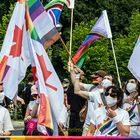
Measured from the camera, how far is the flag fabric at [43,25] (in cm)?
989

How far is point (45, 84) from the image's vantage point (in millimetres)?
9062


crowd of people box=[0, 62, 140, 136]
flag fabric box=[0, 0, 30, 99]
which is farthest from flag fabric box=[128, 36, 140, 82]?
flag fabric box=[0, 0, 30, 99]

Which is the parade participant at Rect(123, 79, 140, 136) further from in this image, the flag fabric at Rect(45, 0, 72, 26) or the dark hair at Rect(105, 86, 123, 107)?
the flag fabric at Rect(45, 0, 72, 26)

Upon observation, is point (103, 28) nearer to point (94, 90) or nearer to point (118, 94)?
point (94, 90)

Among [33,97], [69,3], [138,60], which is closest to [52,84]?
[138,60]

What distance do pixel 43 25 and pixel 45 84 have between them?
1233 mm

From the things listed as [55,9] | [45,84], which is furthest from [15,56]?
[55,9]

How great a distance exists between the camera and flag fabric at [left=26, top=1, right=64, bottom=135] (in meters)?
8.70

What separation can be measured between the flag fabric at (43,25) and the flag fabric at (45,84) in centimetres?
27

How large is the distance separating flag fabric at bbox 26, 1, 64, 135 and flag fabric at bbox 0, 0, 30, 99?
0.30 m

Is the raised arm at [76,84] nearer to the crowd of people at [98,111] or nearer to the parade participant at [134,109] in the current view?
the crowd of people at [98,111]

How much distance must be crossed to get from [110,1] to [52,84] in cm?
4827

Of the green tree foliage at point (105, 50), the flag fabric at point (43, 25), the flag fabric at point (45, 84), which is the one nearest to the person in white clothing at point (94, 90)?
the flag fabric at point (43, 25)

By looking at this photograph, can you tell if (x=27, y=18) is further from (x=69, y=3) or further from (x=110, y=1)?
(x=110, y=1)
